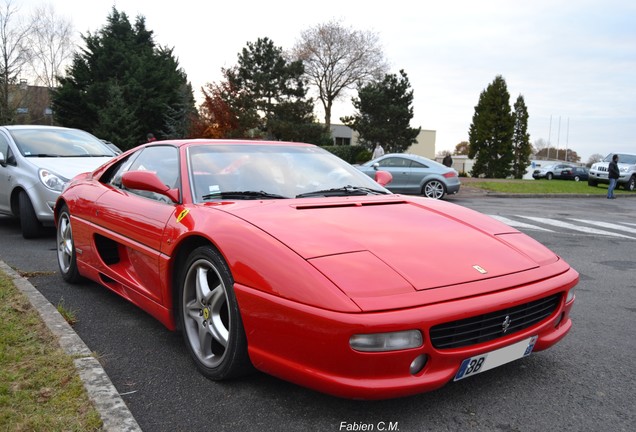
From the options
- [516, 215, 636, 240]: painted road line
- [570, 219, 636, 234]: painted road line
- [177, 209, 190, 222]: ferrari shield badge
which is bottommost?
[570, 219, 636, 234]: painted road line

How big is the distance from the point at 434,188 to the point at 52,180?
10.9m

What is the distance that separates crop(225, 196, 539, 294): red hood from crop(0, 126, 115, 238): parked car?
184 inches

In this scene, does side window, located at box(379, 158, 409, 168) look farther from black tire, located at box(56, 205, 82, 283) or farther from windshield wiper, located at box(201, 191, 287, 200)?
windshield wiper, located at box(201, 191, 287, 200)

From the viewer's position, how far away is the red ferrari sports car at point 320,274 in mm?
1982

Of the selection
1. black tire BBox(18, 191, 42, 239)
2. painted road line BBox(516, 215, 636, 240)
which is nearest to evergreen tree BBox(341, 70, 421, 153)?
painted road line BBox(516, 215, 636, 240)

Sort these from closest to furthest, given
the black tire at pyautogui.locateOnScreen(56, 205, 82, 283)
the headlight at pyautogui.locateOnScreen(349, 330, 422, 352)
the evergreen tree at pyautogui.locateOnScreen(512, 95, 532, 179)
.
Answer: the headlight at pyautogui.locateOnScreen(349, 330, 422, 352) → the black tire at pyautogui.locateOnScreen(56, 205, 82, 283) → the evergreen tree at pyautogui.locateOnScreen(512, 95, 532, 179)

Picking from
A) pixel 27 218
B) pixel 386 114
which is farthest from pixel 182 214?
pixel 386 114

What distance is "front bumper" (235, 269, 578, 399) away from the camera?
6.37ft

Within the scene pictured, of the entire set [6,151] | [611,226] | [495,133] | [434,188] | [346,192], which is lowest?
[611,226]

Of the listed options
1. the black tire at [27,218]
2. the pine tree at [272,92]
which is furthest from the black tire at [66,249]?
the pine tree at [272,92]

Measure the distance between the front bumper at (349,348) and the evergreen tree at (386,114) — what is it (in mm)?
38237

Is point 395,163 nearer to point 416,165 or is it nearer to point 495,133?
point 416,165

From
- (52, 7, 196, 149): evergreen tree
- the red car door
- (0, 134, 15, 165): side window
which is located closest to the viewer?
the red car door

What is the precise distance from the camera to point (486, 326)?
2.16 m
